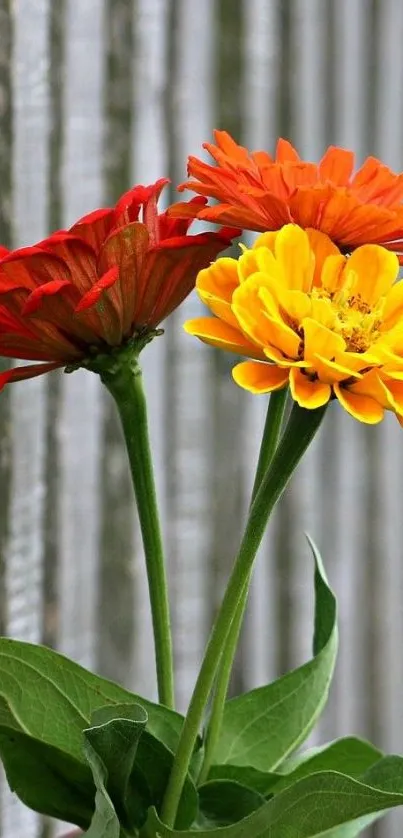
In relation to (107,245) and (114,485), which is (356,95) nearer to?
(114,485)

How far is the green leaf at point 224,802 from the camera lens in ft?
1.28

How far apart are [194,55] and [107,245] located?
62 cm

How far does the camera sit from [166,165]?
863 millimetres

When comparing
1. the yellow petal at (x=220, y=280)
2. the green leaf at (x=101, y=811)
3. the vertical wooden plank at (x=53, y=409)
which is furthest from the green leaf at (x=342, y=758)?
the vertical wooden plank at (x=53, y=409)

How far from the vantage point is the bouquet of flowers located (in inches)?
12.2

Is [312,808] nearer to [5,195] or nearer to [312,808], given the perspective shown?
[312,808]

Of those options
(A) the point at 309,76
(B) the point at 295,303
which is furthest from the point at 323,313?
(A) the point at 309,76

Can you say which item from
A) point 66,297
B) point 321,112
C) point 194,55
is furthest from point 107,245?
point 321,112

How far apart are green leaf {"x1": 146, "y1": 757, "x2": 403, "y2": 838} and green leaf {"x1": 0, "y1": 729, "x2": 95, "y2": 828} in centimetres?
5

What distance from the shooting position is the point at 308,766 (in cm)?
43

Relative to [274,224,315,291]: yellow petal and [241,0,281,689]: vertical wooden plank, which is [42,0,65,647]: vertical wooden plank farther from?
[274,224,315,291]: yellow petal

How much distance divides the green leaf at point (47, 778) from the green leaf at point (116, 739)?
0.02 m

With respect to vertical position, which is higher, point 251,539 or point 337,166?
point 337,166

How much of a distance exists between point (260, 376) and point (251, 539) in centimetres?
6
